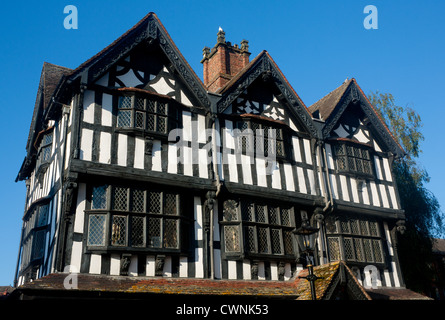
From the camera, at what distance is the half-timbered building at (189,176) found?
39.9ft

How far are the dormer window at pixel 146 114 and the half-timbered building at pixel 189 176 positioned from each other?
4 centimetres

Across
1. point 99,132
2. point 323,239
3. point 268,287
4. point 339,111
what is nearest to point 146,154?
point 99,132

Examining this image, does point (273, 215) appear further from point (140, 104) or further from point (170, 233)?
point (140, 104)

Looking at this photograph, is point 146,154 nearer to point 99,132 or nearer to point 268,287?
point 99,132

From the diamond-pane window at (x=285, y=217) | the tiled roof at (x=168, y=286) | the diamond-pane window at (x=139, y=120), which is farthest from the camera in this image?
the diamond-pane window at (x=285, y=217)

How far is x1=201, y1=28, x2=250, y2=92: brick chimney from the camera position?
61.9 feet

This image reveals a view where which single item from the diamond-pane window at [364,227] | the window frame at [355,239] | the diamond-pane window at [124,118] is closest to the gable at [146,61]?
the diamond-pane window at [124,118]

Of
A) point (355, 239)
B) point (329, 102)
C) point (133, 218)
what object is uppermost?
point (329, 102)

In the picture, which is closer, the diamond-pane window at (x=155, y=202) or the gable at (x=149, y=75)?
the diamond-pane window at (x=155, y=202)

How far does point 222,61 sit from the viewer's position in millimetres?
19062

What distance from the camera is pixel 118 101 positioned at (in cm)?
1353

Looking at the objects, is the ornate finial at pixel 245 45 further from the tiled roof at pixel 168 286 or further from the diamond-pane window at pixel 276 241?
the tiled roof at pixel 168 286

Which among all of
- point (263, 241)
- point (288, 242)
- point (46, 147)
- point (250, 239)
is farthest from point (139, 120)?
point (288, 242)

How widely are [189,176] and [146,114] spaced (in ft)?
7.96
